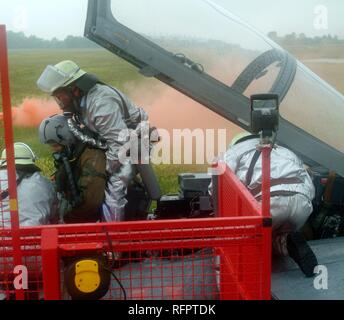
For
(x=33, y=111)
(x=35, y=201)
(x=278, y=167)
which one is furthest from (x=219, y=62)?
(x=33, y=111)

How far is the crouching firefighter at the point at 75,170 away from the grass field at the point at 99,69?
1.11 meters

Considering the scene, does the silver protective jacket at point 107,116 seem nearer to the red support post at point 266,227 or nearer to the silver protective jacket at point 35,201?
the silver protective jacket at point 35,201

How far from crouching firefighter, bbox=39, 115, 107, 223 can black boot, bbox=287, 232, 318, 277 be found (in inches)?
48.4

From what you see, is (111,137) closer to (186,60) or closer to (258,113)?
(186,60)

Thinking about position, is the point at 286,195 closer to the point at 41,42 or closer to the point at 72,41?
the point at 72,41

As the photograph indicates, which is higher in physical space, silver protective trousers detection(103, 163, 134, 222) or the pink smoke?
the pink smoke

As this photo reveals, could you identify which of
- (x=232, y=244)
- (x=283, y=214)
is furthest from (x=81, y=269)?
(x=283, y=214)

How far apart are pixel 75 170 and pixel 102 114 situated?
1.37 ft

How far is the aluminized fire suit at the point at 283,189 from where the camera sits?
9.59 feet

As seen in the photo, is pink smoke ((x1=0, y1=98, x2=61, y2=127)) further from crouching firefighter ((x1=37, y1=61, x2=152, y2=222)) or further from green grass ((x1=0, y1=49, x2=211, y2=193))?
crouching firefighter ((x1=37, y1=61, x2=152, y2=222))

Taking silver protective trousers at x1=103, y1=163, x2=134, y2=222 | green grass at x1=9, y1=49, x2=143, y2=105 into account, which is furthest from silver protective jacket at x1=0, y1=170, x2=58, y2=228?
green grass at x1=9, y1=49, x2=143, y2=105

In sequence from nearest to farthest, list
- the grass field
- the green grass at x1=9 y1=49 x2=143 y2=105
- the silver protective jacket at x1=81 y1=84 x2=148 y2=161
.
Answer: the silver protective jacket at x1=81 y1=84 x2=148 y2=161
the grass field
the green grass at x1=9 y1=49 x2=143 y2=105

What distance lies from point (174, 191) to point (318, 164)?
158cm

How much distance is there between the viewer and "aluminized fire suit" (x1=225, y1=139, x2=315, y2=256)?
115 inches
